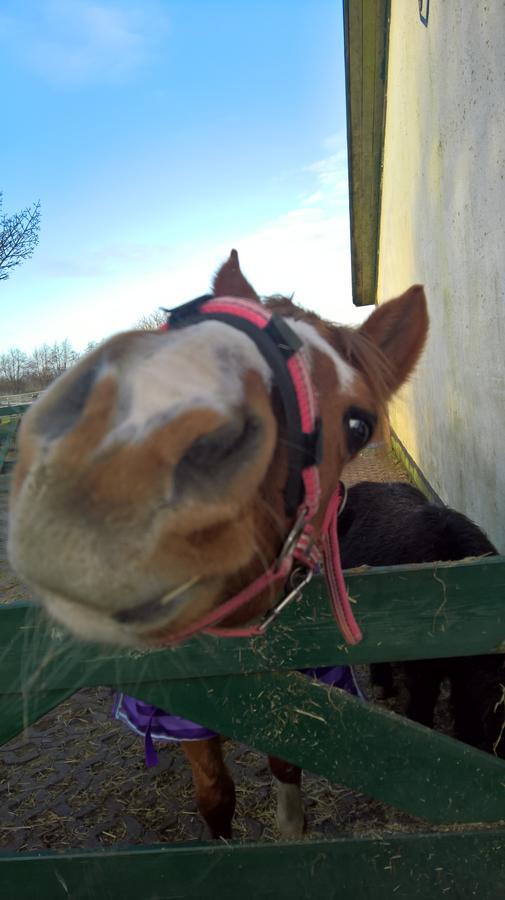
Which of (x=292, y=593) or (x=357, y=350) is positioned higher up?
(x=357, y=350)

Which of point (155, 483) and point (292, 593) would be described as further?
point (292, 593)

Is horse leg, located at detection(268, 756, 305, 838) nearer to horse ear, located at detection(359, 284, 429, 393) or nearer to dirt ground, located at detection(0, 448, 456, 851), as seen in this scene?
dirt ground, located at detection(0, 448, 456, 851)

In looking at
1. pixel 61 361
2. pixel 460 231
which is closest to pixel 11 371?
pixel 61 361

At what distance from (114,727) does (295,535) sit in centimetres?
319

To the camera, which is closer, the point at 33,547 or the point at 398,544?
the point at 33,547

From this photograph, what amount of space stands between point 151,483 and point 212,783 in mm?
2062

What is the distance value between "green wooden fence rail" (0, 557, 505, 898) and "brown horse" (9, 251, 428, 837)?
1.56ft

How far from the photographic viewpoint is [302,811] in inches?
108

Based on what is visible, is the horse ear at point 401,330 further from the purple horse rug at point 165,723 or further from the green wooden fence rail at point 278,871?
the green wooden fence rail at point 278,871

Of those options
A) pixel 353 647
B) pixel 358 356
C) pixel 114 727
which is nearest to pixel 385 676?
pixel 114 727

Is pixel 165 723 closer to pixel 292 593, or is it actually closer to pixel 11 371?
pixel 292 593

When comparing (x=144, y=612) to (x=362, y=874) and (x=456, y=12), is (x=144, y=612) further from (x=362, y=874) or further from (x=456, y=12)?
(x=456, y=12)

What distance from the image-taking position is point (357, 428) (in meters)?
1.46

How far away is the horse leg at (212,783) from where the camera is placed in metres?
2.41
